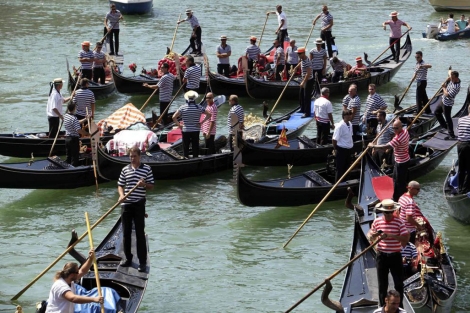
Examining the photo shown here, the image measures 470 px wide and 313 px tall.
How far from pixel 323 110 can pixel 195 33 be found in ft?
17.2

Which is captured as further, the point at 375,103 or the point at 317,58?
the point at 317,58

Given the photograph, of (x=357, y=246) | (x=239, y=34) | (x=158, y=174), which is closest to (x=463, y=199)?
(x=357, y=246)

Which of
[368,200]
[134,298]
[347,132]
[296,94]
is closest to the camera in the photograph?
[134,298]

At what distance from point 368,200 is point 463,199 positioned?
0.80 m

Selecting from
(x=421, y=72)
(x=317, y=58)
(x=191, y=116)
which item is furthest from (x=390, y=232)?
(x=317, y=58)

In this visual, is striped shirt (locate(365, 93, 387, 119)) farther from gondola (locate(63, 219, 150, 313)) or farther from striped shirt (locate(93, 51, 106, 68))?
striped shirt (locate(93, 51, 106, 68))

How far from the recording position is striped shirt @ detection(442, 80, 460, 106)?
8742 millimetres

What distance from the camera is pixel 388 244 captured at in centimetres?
529

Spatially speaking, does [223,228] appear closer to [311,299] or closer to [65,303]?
[311,299]

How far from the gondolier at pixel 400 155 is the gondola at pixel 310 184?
1.40ft

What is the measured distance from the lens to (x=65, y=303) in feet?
15.6

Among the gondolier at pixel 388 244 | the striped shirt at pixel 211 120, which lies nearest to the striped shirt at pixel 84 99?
the striped shirt at pixel 211 120

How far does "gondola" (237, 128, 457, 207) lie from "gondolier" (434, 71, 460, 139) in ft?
1.13

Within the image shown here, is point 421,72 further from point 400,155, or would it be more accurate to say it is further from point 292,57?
point 400,155
